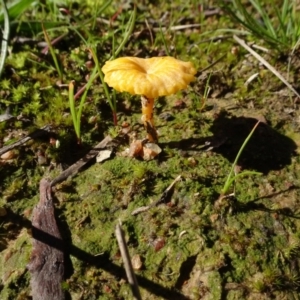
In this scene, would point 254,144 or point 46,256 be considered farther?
point 254,144

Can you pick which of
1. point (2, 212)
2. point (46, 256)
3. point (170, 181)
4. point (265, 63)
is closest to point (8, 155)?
point (2, 212)

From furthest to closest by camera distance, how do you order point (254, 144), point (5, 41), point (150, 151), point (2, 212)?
point (5, 41), point (254, 144), point (150, 151), point (2, 212)

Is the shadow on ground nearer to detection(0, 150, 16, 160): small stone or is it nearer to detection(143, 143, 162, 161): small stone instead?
detection(143, 143, 162, 161): small stone

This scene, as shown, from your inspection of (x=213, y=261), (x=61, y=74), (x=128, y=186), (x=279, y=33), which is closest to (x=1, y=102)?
(x=61, y=74)

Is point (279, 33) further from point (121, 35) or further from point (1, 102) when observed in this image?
point (1, 102)

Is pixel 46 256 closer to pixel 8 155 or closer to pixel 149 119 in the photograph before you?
pixel 8 155

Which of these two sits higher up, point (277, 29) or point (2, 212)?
point (277, 29)

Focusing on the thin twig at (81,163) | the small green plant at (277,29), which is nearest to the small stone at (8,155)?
the thin twig at (81,163)
